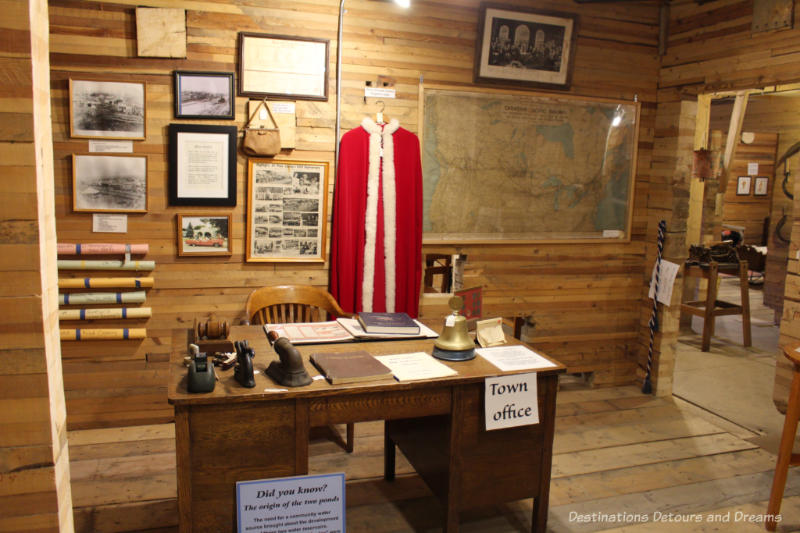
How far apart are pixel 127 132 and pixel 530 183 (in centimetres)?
252

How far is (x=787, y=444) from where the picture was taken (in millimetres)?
2785

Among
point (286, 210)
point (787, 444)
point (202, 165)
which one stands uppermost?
point (202, 165)

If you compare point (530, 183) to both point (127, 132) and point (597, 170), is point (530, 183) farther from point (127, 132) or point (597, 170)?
point (127, 132)

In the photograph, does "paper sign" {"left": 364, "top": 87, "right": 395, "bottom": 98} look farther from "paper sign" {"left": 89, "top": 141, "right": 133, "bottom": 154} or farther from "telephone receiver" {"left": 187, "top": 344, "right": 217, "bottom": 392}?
"telephone receiver" {"left": 187, "top": 344, "right": 217, "bottom": 392}

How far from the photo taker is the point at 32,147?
1528 millimetres

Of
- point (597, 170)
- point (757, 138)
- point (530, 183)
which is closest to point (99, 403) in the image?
point (530, 183)

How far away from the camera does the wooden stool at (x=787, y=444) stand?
107 inches

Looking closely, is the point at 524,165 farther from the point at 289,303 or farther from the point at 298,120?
the point at 289,303

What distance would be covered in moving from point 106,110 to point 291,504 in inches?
101

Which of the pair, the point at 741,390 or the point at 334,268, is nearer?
the point at 334,268

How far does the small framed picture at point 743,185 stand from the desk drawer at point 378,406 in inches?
340

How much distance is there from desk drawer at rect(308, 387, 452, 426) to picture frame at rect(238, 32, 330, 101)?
6.83 ft

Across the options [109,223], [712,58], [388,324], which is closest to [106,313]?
[109,223]

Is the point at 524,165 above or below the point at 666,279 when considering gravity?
above
